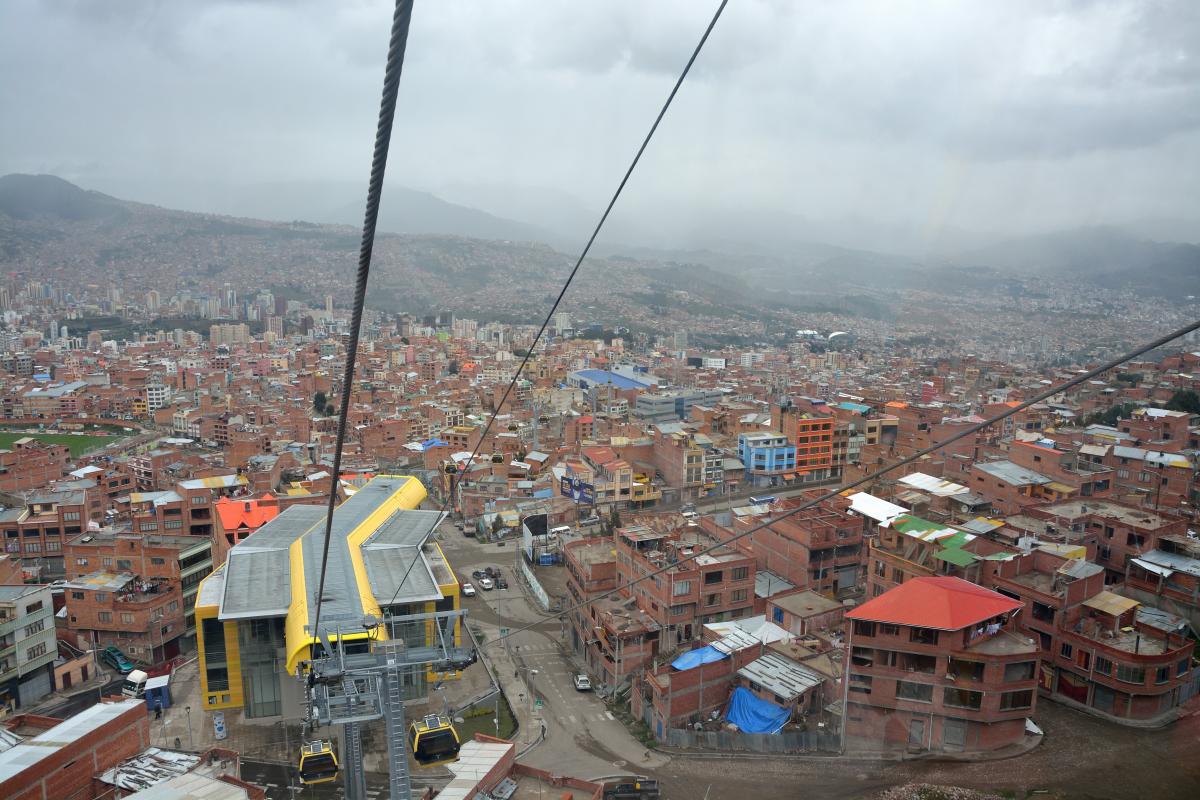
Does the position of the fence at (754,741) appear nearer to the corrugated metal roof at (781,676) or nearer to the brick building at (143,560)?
the corrugated metal roof at (781,676)

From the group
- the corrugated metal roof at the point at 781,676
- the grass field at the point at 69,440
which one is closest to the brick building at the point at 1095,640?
the corrugated metal roof at the point at 781,676

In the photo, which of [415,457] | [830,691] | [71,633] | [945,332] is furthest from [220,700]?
[945,332]

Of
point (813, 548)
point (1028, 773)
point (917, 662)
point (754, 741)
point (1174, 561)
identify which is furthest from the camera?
point (813, 548)

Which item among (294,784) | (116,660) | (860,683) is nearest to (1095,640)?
(860,683)

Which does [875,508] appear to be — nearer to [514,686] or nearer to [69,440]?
[514,686]

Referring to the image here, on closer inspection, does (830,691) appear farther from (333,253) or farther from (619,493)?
(333,253)

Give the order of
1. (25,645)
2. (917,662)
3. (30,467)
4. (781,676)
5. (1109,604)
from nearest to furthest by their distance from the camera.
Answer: (917,662) < (781,676) < (1109,604) < (25,645) < (30,467)
